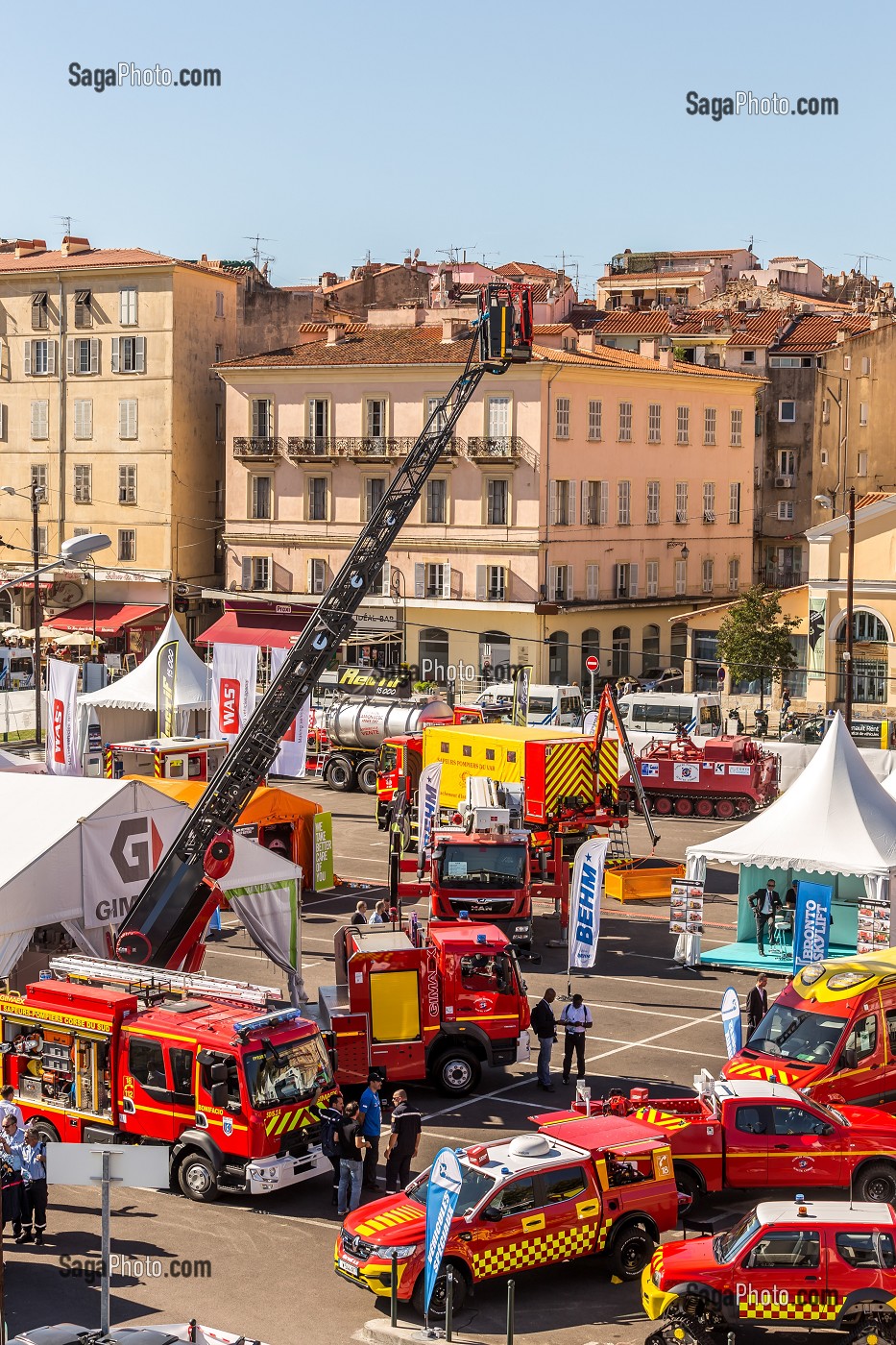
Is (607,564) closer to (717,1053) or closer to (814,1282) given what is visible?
(717,1053)

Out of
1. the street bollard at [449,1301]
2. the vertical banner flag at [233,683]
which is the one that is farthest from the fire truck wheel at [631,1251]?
the vertical banner flag at [233,683]

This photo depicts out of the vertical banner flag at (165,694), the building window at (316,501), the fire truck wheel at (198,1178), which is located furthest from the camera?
the building window at (316,501)

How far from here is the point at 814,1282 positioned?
15.1 metres

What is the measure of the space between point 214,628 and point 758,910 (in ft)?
114

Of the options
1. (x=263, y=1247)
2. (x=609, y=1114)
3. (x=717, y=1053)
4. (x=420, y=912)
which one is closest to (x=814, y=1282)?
(x=609, y=1114)

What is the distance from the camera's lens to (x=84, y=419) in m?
72.4

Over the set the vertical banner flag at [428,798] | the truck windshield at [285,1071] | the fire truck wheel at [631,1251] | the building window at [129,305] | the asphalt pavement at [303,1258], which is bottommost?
the asphalt pavement at [303,1258]

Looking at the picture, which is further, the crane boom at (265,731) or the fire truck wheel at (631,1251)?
the crane boom at (265,731)

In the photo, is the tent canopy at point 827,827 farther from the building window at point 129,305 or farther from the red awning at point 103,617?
the building window at point 129,305

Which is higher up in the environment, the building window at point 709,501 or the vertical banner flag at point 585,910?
the building window at point 709,501

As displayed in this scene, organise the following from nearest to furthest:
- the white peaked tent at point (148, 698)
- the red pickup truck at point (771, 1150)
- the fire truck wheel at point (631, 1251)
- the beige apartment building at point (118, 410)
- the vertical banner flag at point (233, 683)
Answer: the fire truck wheel at point (631, 1251) < the red pickup truck at point (771, 1150) < the vertical banner flag at point (233, 683) < the white peaked tent at point (148, 698) < the beige apartment building at point (118, 410)

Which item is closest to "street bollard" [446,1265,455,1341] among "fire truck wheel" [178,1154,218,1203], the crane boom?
"fire truck wheel" [178,1154,218,1203]

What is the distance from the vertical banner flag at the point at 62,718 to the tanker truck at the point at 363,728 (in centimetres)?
721

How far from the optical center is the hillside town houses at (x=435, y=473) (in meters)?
62.3
